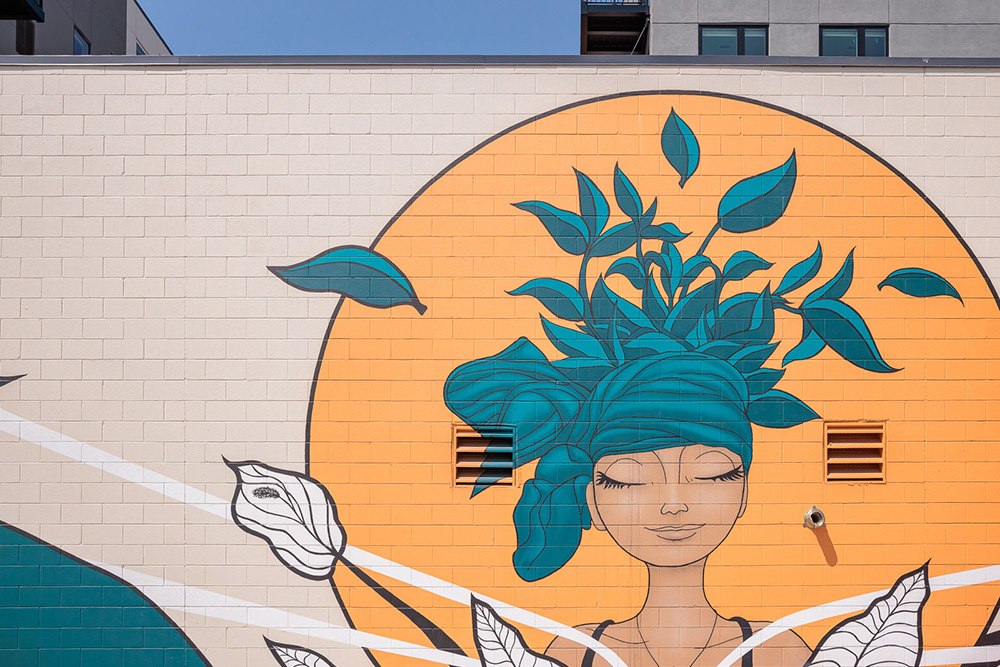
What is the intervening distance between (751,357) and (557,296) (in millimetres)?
1360

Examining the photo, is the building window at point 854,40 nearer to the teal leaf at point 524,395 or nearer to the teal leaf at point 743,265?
the teal leaf at point 743,265

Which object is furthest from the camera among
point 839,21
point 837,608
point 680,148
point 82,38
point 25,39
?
point 839,21

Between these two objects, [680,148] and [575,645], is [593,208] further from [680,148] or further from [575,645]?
[575,645]

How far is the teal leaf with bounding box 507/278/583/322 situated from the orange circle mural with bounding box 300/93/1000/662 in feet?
0.05

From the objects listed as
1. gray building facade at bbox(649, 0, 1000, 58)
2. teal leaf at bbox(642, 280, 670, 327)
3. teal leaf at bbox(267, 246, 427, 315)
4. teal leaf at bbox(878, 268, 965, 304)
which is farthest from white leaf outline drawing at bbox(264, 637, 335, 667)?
gray building facade at bbox(649, 0, 1000, 58)

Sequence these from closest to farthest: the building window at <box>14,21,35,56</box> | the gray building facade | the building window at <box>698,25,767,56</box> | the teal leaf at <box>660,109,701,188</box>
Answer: the teal leaf at <box>660,109,701,188</box>
the building window at <box>14,21,35,56</box>
the gray building facade
the building window at <box>698,25,767,56</box>

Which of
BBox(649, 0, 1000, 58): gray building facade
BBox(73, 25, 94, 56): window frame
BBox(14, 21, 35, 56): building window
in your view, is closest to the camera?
BBox(14, 21, 35, 56): building window

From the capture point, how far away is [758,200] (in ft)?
14.3

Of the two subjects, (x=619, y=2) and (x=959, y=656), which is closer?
(x=959, y=656)

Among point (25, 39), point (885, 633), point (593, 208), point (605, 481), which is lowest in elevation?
point (885, 633)

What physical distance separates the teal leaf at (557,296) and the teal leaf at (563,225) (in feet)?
0.82

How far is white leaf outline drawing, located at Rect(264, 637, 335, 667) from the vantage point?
4.29 metres

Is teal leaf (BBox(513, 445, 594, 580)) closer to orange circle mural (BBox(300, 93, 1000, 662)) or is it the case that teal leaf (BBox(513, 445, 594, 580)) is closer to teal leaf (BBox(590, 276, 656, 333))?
orange circle mural (BBox(300, 93, 1000, 662))

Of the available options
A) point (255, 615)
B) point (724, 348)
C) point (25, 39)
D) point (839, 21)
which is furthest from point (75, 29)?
point (839, 21)
